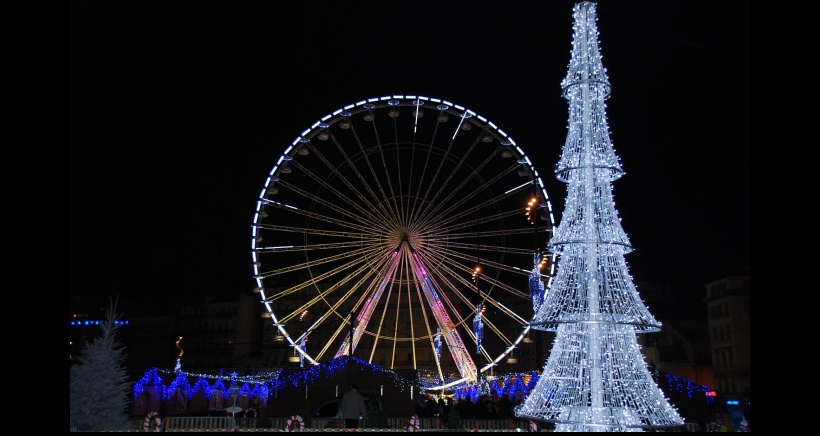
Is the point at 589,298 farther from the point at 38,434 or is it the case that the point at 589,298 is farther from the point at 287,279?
the point at 287,279

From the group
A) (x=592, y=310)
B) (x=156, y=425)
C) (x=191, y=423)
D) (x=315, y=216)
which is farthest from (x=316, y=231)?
(x=592, y=310)

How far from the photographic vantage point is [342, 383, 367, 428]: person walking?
578 inches

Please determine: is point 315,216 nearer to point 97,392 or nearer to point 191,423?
point 191,423

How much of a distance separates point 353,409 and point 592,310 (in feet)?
17.4

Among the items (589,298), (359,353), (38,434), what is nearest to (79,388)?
(38,434)

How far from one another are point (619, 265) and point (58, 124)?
32.2 feet

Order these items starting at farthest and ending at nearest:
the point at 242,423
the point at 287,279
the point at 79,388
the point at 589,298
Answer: the point at 287,279 < the point at 242,423 < the point at 589,298 < the point at 79,388

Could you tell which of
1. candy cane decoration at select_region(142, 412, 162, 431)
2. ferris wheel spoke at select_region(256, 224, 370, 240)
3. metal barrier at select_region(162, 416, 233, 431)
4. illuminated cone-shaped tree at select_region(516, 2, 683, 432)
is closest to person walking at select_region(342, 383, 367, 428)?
metal barrier at select_region(162, 416, 233, 431)

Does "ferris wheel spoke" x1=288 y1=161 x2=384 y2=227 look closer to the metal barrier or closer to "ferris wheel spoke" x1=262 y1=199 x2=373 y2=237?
"ferris wheel spoke" x1=262 y1=199 x2=373 y2=237

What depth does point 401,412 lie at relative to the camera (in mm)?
22797

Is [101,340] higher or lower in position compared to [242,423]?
higher

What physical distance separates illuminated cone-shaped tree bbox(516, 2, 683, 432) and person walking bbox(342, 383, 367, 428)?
10.7ft

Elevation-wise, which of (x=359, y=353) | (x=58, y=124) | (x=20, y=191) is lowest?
(x=359, y=353)

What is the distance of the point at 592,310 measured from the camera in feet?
44.0
